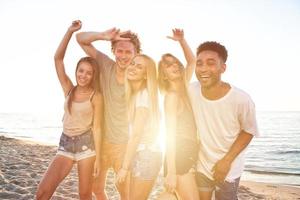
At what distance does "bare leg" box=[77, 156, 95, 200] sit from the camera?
4.79 metres

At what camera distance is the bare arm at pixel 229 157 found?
13.1 ft

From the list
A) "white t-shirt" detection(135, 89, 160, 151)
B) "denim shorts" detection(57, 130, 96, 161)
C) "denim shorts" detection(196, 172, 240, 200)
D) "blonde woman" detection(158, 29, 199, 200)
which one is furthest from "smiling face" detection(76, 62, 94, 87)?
"denim shorts" detection(196, 172, 240, 200)

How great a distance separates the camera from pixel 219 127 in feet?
13.3

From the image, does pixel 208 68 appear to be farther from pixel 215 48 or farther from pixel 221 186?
pixel 221 186

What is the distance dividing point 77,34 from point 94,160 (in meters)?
2.03

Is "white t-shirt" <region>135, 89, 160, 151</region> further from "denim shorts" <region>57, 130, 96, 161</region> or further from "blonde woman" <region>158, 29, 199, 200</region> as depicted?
"denim shorts" <region>57, 130, 96, 161</region>

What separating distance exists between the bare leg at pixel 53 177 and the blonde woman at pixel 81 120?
1cm

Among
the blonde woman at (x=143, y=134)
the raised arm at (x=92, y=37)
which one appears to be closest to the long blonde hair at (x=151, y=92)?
the blonde woman at (x=143, y=134)

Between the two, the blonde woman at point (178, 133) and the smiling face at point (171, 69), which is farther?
the smiling face at point (171, 69)

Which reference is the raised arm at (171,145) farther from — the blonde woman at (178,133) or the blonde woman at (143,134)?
the blonde woman at (143,134)

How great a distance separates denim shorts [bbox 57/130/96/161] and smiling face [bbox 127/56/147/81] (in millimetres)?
1236

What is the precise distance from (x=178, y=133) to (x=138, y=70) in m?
0.99

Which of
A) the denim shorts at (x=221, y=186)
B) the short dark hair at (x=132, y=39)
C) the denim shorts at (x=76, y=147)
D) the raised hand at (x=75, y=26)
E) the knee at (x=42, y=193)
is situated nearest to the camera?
the denim shorts at (x=221, y=186)

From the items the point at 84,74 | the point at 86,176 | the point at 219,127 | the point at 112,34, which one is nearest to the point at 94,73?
the point at 84,74
